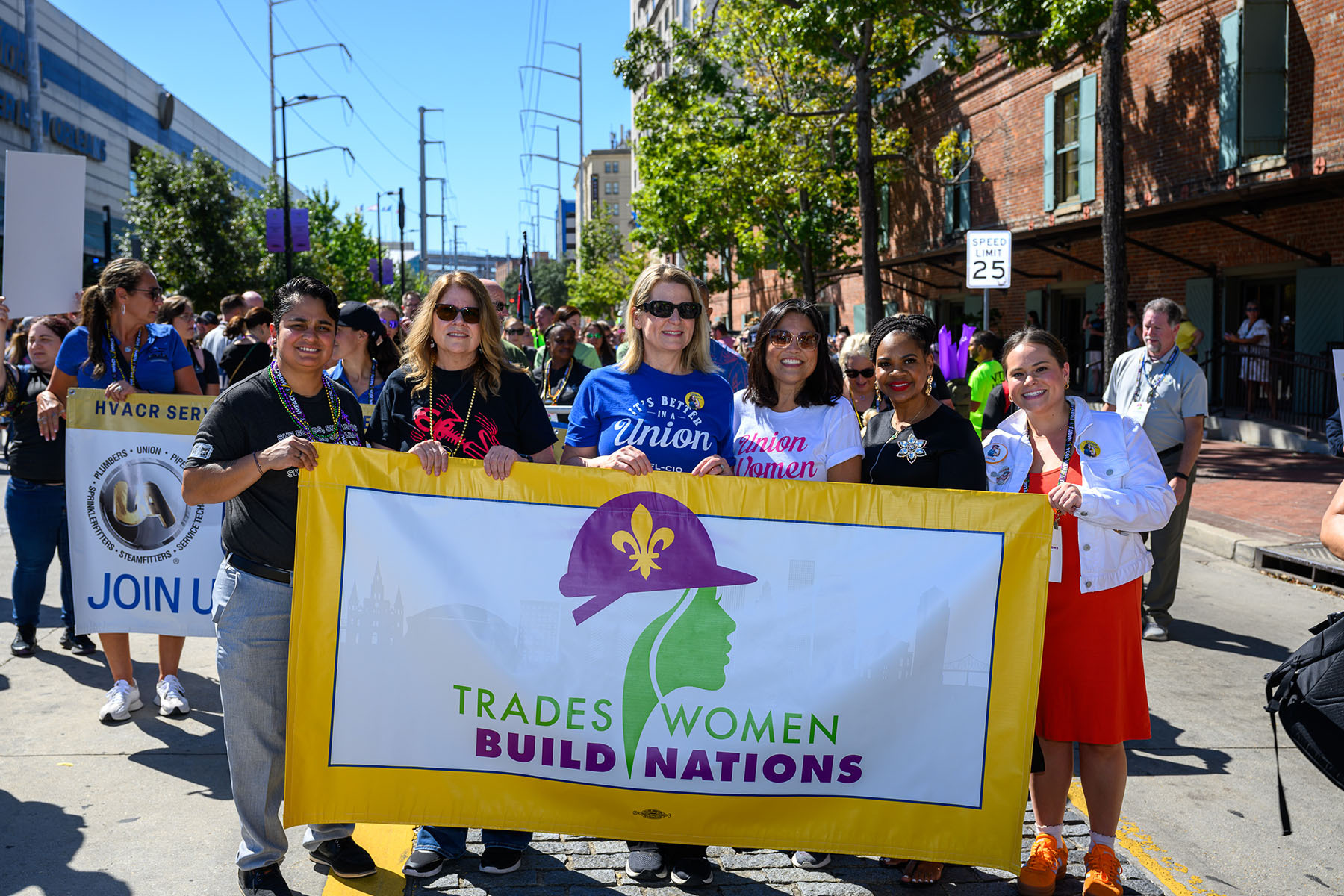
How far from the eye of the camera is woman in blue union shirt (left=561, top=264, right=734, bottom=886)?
377cm

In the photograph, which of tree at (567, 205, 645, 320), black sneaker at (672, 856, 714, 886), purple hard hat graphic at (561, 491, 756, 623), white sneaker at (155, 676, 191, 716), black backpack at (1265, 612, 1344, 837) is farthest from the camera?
tree at (567, 205, 645, 320)

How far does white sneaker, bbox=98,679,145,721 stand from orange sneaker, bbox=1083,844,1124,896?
14.6 ft

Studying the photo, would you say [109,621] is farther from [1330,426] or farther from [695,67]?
[695,67]

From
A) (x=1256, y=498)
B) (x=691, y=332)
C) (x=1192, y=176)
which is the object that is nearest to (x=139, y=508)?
(x=691, y=332)

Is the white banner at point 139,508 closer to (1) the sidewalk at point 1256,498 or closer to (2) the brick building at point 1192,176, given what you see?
(1) the sidewalk at point 1256,498

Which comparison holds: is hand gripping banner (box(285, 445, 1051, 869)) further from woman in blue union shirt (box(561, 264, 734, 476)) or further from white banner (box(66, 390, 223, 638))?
white banner (box(66, 390, 223, 638))

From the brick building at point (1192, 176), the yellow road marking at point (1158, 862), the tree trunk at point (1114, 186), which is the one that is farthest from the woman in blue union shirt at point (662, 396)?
the brick building at point (1192, 176)

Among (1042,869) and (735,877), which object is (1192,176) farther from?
(735,877)

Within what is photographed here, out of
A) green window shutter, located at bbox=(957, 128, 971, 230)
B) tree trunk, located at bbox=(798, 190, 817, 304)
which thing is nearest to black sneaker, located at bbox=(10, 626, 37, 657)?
tree trunk, located at bbox=(798, 190, 817, 304)

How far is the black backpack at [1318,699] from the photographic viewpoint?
A: 8.43ft

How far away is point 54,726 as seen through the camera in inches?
204

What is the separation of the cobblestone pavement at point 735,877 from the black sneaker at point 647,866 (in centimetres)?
3

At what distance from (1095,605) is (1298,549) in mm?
6758

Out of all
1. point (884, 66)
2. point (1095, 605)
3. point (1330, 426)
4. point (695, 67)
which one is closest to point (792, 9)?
point (884, 66)
